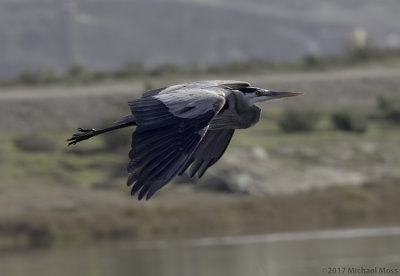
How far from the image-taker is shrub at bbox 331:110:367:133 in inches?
1148

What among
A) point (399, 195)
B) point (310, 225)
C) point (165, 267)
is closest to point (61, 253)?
point (165, 267)

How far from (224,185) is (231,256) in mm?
6433

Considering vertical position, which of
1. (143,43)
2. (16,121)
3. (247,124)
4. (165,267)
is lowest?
(143,43)

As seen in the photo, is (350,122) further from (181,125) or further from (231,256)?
(181,125)

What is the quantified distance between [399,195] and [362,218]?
139cm

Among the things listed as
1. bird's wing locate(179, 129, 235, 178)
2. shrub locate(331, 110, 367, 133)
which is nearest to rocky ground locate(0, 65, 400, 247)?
shrub locate(331, 110, 367, 133)

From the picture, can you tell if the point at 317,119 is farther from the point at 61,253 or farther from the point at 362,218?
the point at 61,253

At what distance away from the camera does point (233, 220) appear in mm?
22438

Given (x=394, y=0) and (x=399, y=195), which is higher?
(x=399, y=195)

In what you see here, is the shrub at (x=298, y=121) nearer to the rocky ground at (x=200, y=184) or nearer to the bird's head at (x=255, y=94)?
the rocky ground at (x=200, y=184)

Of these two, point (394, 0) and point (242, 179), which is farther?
point (394, 0)

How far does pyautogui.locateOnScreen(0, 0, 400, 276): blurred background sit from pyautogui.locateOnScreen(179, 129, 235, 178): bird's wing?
17.3 ft

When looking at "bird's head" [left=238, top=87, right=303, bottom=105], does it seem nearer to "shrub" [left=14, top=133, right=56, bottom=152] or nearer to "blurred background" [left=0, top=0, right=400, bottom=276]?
"blurred background" [left=0, top=0, right=400, bottom=276]

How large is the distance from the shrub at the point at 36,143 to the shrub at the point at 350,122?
7.39 m
